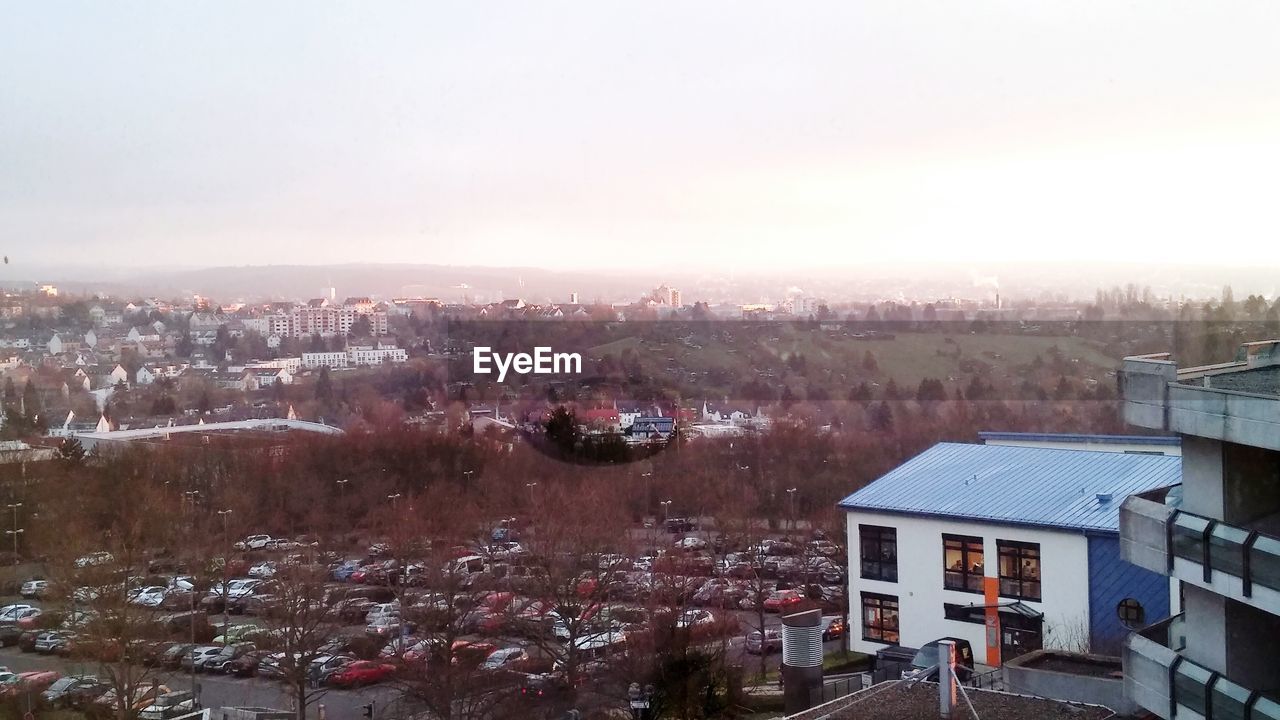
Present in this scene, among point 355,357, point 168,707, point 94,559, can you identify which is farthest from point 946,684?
point 355,357

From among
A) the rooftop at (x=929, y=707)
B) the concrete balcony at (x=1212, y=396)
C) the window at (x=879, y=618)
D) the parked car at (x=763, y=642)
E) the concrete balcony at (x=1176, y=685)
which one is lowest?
the parked car at (x=763, y=642)

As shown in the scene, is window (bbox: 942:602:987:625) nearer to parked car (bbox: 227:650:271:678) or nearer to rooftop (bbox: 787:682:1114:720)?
rooftop (bbox: 787:682:1114:720)

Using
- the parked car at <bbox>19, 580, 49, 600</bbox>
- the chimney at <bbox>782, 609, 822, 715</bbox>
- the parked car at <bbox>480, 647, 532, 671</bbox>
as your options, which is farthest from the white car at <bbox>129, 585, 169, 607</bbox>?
the chimney at <bbox>782, 609, 822, 715</bbox>

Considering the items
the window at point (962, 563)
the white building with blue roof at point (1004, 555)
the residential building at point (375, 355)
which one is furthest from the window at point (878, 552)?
the residential building at point (375, 355)

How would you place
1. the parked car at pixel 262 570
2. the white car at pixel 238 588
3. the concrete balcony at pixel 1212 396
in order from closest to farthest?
the concrete balcony at pixel 1212 396 → the parked car at pixel 262 570 → the white car at pixel 238 588

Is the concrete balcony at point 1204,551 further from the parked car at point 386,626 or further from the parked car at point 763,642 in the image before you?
the parked car at point 386,626

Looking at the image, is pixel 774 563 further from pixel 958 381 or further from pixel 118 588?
pixel 958 381
